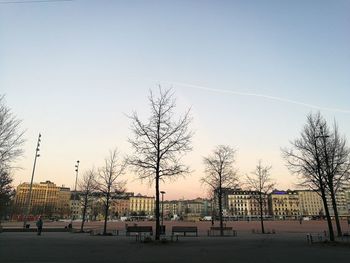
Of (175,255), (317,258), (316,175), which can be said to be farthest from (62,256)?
(316,175)

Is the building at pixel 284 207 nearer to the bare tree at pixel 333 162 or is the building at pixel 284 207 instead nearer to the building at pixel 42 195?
the building at pixel 42 195

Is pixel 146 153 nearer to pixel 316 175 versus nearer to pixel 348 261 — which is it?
pixel 316 175

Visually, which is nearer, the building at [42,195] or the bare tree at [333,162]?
the bare tree at [333,162]

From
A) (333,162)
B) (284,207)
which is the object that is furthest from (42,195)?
(333,162)

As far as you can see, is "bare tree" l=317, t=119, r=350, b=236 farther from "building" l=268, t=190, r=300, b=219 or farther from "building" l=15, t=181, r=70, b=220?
"building" l=268, t=190, r=300, b=219

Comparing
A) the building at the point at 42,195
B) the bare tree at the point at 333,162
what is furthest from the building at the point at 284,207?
the bare tree at the point at 333,162

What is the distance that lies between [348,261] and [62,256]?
43.1ft

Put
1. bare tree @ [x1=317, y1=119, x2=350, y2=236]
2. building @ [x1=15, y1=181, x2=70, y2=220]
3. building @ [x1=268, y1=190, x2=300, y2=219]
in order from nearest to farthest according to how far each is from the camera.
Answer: bare tree @ [x1=317, y1=119, x2=350, y2=236] < building @ [x1=15, y1=181, x2=70, y2=220] < building @ [x1=268, y1=190, x2=300, y2=219]

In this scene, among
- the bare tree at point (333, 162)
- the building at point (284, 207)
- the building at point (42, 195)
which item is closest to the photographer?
the bare tree at point (333, 162)

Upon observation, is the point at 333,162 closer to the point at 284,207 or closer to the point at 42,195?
the point at 42,195

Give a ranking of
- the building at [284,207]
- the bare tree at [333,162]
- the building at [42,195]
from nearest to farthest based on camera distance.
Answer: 1. the bare tree at [333,162]
2. the building at [42,195]
3. the building at [284,207]

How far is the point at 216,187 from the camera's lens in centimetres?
3734

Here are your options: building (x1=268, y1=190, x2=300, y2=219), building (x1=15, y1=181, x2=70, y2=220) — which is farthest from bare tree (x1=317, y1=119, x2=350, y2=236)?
building (x1=268, y1=190, x2=300, y2=219)

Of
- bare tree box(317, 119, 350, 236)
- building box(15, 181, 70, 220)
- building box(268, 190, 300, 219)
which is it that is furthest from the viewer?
building box(268, 190, 300, 219)
